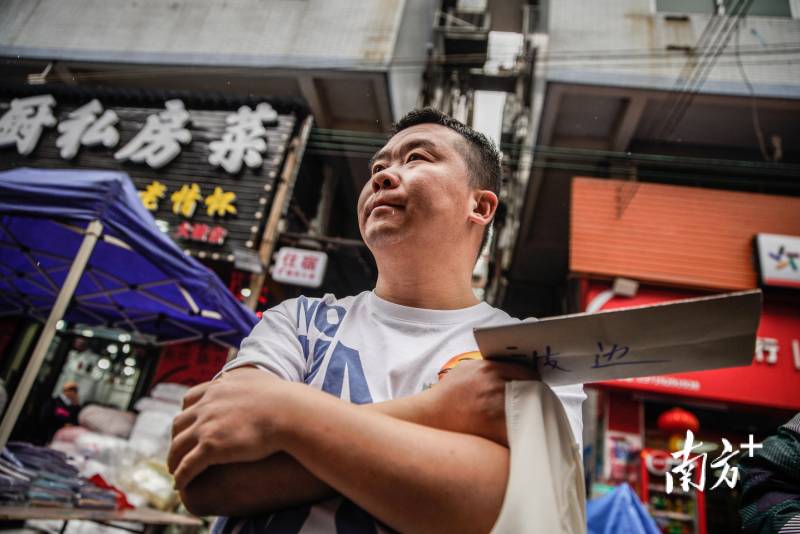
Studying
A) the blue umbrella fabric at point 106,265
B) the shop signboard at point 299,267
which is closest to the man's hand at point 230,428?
the blue umbrella fabric at point 106,265

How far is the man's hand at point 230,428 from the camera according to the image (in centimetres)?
76

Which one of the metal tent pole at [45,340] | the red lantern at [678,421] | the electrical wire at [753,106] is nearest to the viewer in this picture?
the metal tent pole at [45,340]

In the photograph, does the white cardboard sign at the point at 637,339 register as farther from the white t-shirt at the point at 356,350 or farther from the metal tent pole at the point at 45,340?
the metal tent pole at the point at 45,340

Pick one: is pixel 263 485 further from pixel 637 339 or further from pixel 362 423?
pixel 637 339

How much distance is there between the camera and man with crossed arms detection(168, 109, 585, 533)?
2.30 ft

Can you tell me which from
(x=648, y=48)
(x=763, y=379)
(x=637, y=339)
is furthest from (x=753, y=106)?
(x=637, y=339)

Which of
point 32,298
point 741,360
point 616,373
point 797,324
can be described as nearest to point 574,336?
point 616,373

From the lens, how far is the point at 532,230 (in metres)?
9.89

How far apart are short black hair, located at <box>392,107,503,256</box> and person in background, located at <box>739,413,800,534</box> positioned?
4.36 ft

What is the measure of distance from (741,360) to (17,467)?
4265 mm

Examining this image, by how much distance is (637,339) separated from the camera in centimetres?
62

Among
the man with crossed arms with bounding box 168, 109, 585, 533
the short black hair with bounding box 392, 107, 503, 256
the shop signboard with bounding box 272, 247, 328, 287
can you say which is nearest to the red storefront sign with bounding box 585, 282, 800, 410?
the shop signboard with bounding box 272, 247, 328, 287

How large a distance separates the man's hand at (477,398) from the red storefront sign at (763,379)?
20.1 feet

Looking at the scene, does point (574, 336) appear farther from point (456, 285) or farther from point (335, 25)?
point (335, 25)
